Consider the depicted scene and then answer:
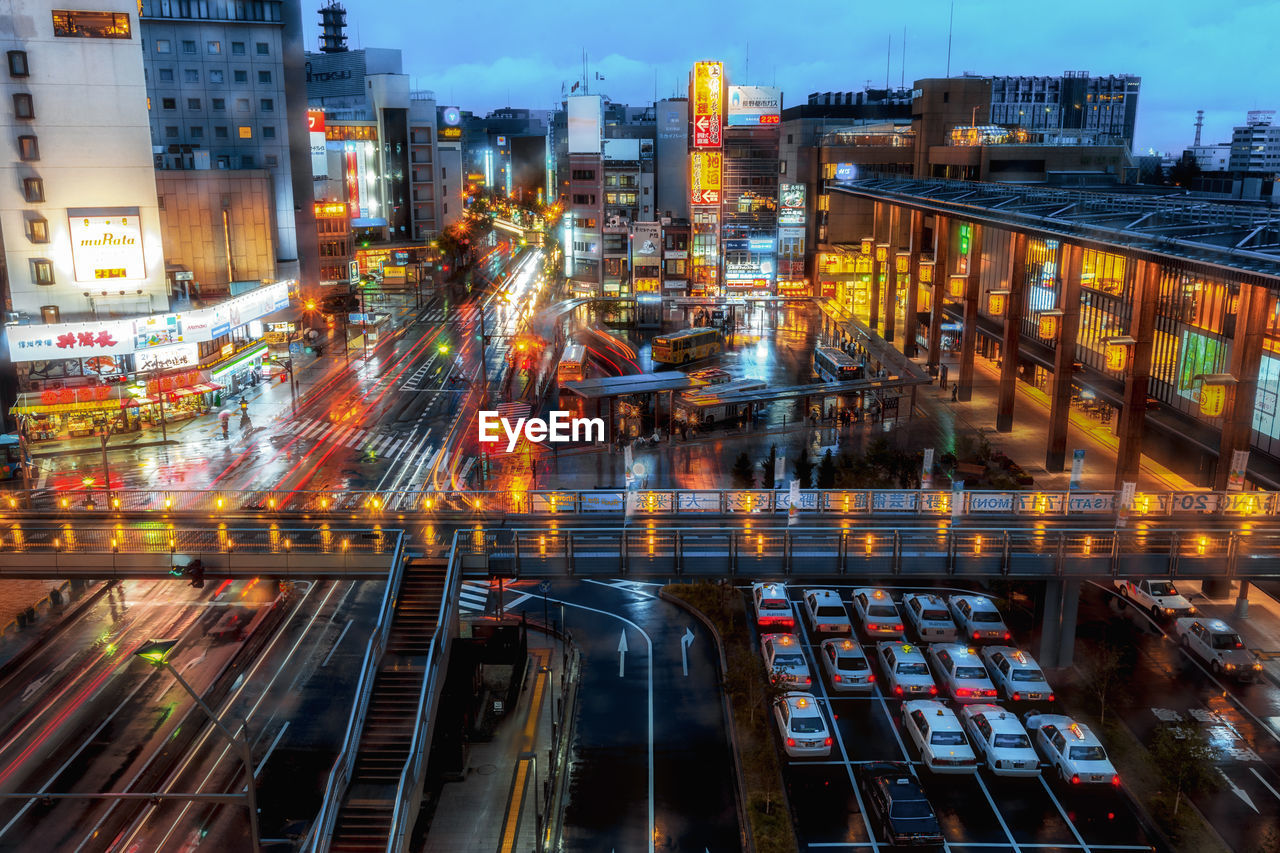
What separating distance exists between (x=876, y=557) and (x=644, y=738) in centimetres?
850

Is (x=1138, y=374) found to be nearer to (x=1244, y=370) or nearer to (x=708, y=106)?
(x=1244, y=370)

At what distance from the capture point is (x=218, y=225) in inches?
3046

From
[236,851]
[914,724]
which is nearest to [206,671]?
[236,851]

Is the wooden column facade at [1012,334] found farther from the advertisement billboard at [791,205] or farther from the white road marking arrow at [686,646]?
the advertisement billboard at [791,205]

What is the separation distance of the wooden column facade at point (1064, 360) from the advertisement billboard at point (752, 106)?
62.1 m

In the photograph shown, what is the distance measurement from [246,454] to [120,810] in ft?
106

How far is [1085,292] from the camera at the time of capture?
61219 mm

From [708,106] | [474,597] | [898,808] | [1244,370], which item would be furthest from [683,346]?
[898,808]

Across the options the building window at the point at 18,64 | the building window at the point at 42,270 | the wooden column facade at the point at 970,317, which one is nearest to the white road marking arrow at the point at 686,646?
the wooden column facade at the point at 970,317

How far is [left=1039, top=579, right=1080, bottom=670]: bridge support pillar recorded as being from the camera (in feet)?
103

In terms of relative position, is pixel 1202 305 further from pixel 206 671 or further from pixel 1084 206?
pixel 206 671

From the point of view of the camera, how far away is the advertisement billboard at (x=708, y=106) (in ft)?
336

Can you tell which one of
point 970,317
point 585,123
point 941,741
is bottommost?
point 941,741

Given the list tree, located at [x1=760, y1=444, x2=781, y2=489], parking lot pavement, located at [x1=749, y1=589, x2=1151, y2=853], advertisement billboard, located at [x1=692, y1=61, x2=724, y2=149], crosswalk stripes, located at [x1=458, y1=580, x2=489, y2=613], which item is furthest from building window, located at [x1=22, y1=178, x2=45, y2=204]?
advertisement billboard, located at [x1=692, y1=61, x2=724, y2=149]
